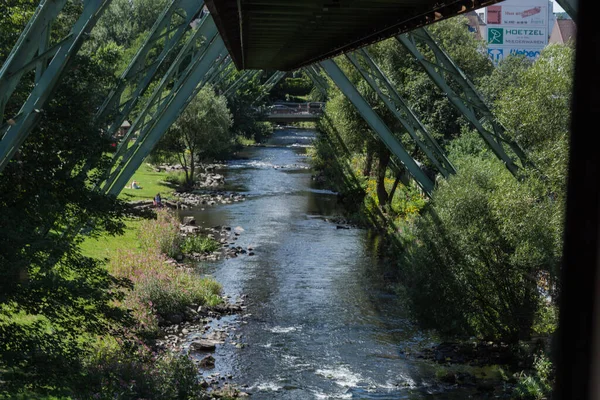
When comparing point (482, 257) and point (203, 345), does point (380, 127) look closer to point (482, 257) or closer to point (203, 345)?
point (482, 257)

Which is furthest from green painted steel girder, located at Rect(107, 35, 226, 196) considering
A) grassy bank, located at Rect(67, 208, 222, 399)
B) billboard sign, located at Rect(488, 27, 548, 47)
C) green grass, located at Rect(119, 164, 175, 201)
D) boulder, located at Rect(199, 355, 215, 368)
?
billboard sign, located at Rect(488, 27, 548, 47)

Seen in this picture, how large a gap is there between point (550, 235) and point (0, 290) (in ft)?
29.3

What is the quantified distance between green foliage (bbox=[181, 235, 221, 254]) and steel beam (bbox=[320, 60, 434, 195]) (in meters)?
7.62

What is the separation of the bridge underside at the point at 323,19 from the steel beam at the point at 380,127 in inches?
139

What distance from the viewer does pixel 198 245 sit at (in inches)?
982

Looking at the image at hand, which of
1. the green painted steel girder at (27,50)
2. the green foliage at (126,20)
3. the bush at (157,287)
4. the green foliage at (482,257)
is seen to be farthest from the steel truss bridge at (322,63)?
the green foliage at (126,20)

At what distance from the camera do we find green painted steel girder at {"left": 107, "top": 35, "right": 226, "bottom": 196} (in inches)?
701

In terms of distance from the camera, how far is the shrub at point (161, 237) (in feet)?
78.3

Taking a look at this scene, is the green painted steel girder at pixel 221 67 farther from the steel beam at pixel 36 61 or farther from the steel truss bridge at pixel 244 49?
the steel beam at pixel 36 61

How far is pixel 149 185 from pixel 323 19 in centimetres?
2581

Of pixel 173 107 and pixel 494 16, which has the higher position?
pixel 494 16

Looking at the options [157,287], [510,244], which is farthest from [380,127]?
[510,244]

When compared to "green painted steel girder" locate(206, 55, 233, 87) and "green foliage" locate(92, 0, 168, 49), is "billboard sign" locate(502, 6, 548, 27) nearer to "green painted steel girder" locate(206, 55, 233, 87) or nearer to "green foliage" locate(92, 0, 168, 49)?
"green foliage" locate(92, 0, 168, 49)

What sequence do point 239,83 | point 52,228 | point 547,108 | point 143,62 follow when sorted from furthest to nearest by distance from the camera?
1. point 239,83
2. point 143,62
3. point 547,108
4. point 52,228
